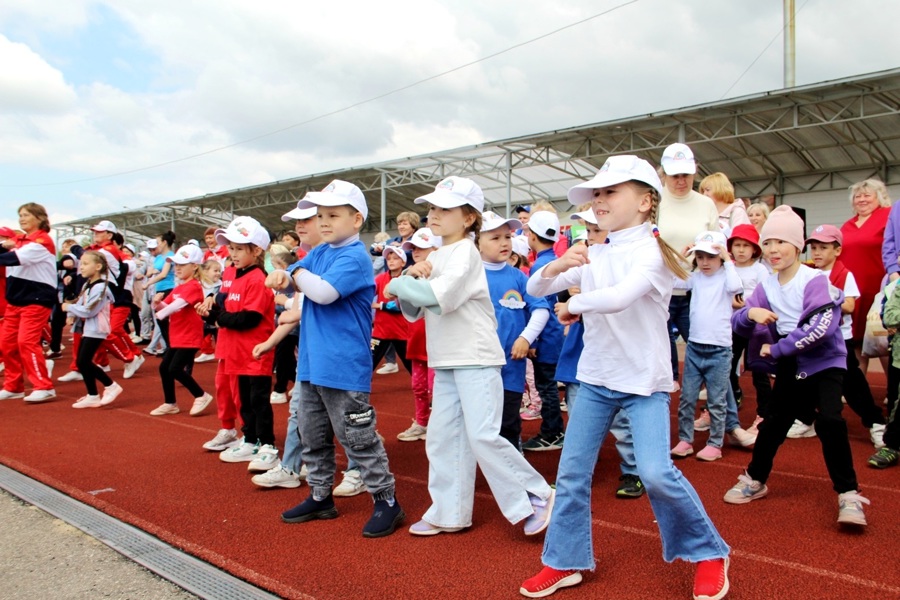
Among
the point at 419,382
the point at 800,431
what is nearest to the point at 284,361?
the point at 419,382

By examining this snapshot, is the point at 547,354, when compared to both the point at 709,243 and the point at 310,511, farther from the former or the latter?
the point at 310,511

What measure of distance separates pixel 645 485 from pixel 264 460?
10.00 ft

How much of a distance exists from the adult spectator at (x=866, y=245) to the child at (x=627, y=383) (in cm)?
454

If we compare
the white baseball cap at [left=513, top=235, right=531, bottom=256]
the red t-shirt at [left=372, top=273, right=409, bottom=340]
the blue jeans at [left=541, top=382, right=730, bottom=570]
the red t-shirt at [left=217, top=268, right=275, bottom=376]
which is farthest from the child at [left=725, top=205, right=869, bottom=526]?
the red t-shirt at [left=372, top=273, right=409, bottom=340]

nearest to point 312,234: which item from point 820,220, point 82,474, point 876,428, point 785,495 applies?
point 82,474

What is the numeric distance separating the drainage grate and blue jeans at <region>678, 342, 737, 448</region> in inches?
136

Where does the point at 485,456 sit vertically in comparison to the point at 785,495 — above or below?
above

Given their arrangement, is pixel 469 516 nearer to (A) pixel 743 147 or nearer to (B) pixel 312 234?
(B) pixel 312 234

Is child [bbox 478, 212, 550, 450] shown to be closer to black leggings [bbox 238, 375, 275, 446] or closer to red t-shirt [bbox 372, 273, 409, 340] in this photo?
black leggings [bbox 238, 375, 275, 446]

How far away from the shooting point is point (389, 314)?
7.29 m

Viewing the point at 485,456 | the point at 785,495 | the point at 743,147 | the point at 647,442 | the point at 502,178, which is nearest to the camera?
the point at 647,442

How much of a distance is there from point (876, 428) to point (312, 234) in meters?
4.65

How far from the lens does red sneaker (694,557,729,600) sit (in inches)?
108

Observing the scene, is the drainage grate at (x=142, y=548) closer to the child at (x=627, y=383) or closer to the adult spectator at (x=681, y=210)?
the child at (x=627, y=383)
